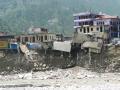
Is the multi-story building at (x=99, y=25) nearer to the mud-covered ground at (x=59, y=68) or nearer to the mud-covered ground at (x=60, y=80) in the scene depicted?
the mud-covered ground at (x=59, y=68)

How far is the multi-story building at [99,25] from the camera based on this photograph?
58.1 meters

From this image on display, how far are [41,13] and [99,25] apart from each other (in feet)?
214

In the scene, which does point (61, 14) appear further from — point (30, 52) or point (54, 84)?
point (54, 84)

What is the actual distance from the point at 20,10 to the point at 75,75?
79.2m

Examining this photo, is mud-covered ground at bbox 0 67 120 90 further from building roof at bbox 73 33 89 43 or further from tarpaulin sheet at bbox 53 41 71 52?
building roof at bbox 73 33 89 43

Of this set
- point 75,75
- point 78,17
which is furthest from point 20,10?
point 75,75

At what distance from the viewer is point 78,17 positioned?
6400 centimetres

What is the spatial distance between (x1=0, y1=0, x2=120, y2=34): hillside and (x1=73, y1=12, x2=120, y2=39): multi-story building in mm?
41376

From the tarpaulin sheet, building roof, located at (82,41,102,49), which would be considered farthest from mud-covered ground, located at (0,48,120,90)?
building roof, located at (82,41,102,49)

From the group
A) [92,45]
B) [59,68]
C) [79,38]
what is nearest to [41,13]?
[79,38]

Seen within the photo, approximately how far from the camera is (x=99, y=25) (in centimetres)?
6012

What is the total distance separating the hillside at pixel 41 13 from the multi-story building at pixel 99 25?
41376mm

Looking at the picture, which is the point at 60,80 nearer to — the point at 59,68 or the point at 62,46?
the point at 59,68

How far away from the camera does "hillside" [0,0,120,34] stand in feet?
368
